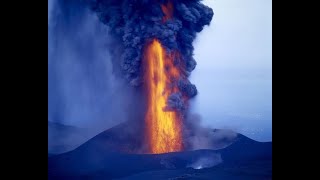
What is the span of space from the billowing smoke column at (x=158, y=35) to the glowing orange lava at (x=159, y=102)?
0.04ft

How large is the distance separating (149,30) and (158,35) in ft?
0.38

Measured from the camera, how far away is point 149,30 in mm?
5641

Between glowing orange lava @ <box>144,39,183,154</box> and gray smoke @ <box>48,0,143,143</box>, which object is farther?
glowing orange lava @ <box>144,39,183,154</box>

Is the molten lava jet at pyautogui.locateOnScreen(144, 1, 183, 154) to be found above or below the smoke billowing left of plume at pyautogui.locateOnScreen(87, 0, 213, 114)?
below

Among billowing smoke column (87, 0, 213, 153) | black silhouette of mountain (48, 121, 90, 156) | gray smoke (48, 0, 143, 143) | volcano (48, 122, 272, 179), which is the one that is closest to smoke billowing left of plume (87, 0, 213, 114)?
billowing smoke column (87, 0, 213, 153)

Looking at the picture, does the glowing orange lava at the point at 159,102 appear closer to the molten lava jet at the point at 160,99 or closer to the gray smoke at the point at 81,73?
the molten lava jet at the point at 160,99

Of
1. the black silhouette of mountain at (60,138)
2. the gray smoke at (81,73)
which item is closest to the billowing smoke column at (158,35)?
the gray smoke at (81,73)

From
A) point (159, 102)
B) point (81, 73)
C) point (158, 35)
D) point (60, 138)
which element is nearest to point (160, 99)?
point (159, 102)

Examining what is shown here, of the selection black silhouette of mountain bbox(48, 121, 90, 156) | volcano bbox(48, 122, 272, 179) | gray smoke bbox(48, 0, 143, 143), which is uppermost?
gray smoke bbox(48, 0, 143, 143)

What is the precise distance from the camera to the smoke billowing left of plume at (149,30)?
5.59m

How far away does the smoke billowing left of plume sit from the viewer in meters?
5.59

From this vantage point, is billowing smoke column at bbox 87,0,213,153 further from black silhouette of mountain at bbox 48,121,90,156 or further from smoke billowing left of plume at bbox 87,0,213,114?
black silhouette of mountain at bbox 48,121,90,156

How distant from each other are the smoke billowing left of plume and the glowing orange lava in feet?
0.26
